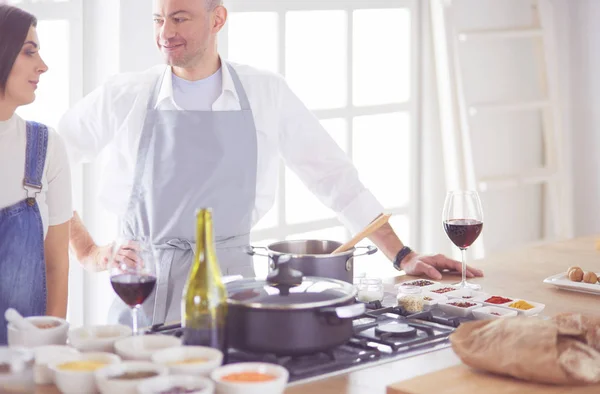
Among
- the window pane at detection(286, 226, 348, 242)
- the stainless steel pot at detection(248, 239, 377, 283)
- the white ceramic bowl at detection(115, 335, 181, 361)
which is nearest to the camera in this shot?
the white ceramic bowl at detection(115, 335, 181, 361)

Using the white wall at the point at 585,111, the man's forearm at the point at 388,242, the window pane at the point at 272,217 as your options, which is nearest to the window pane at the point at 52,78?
the window pane at the point at 272,217

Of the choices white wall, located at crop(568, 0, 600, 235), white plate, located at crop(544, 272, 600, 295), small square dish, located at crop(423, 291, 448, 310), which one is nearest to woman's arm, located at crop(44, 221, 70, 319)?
small square dish, located at crop(423, 291, 448, 310)

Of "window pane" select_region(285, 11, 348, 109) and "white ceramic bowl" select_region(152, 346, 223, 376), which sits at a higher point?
"window pane" select_region(285, 11, 348, 109)

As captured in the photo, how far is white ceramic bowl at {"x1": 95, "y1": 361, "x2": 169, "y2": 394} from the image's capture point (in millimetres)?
1702

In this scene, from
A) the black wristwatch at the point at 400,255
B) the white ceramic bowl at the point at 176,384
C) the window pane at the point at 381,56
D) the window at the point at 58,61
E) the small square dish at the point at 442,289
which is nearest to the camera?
the white ceramic bowl at the point at 176,384

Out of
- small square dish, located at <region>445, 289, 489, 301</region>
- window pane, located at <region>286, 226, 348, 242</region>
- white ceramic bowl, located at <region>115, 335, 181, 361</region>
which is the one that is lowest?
white ceramic bowl, located at <region>115, 335, 181, 361</region>

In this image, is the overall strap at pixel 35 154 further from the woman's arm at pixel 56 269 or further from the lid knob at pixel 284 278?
the lid knob at pixel 284 278

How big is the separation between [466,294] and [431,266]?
1.25 feet

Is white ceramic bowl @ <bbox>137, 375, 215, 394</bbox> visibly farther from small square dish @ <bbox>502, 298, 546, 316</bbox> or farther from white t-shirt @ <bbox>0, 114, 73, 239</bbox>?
white t-shirt @ <bbox>0, 114, 73, 239</bbox>

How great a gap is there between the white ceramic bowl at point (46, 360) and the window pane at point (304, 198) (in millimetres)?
2780

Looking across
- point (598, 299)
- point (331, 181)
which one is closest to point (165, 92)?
point (331, 181)

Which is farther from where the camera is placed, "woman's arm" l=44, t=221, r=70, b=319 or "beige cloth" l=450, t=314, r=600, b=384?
"woman's arm" l=44, t=221, r=70, b=319

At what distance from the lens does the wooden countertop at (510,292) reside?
191 cm

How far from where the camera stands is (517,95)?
5.70m
